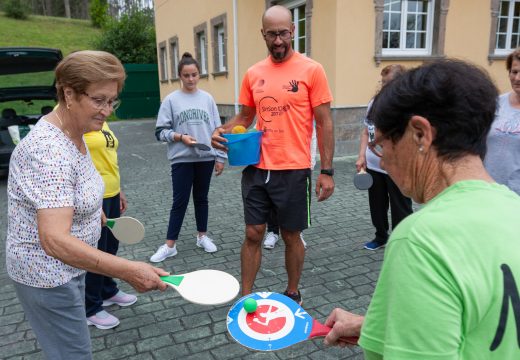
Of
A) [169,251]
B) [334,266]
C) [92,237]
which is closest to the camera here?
[92,237]

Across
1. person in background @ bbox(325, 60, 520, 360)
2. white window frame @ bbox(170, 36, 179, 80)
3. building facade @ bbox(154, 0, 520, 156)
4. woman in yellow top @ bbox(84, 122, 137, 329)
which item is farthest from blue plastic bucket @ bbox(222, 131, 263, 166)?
white window frame @ bbox(170, 36, 179, 80)

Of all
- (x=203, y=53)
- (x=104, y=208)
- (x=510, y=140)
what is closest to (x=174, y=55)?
(x=203, y=53)

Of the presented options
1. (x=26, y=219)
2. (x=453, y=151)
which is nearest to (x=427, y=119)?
(x=453, y=151)

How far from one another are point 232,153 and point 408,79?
2190 millimetres

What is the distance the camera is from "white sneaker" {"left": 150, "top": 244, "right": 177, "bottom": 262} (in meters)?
4.25

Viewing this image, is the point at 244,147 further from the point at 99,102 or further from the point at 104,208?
the point at 99,102

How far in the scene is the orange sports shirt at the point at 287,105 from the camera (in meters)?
3.08

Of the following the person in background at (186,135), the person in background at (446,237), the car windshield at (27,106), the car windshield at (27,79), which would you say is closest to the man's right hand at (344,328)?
the person in background at (446,237)

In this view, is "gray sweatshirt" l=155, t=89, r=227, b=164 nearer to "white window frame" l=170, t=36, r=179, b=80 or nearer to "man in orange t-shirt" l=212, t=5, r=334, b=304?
"man in orange t-shirt" l=212, t=5, r=334, b=304

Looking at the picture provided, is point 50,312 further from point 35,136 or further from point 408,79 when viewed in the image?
point 408,79

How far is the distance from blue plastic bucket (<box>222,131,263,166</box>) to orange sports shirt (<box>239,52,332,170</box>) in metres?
0.06

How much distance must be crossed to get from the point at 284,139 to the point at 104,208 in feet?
4.67

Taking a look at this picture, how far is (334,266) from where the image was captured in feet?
13.3

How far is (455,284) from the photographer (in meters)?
0.83
